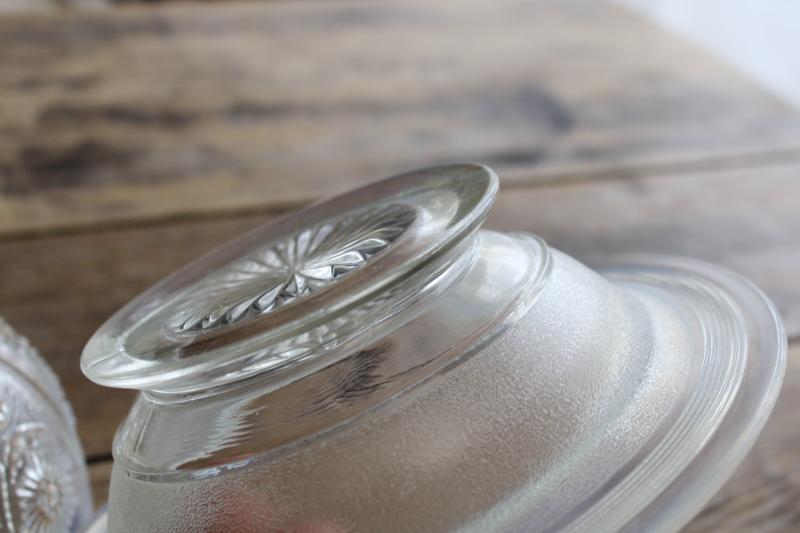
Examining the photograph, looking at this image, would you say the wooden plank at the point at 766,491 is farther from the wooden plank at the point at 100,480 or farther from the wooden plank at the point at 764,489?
the wooden plank at the point at 100,480

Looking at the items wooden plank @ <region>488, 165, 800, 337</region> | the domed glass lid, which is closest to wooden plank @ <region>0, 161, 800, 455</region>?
wooden plank @ <region>488, 165, 800, 337</region>

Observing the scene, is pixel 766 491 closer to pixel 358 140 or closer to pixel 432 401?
pixel 432 401

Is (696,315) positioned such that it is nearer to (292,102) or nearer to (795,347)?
(795,347)

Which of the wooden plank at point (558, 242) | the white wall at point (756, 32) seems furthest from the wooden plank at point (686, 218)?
the white wall at point (756, 32)

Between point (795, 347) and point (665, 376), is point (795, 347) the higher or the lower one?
the lower one

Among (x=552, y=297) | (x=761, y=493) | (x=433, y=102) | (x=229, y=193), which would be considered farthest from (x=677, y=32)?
(x=552, y=297)

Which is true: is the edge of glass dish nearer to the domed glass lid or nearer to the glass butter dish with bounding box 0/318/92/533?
the domed glass lid

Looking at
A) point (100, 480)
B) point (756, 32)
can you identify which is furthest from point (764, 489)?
point (756, 32)
